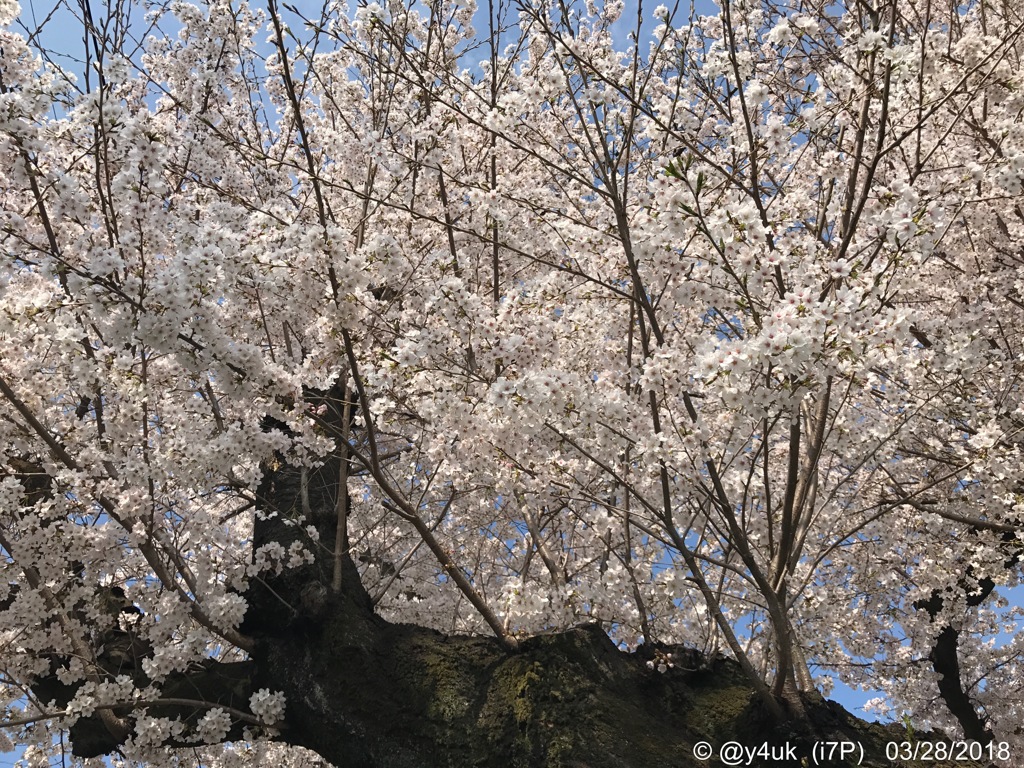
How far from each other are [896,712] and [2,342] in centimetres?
884

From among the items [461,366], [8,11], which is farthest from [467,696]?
[8,11]

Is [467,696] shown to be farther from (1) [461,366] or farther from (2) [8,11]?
(2) [8,11]

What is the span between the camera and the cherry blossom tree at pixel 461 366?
3.64 metres

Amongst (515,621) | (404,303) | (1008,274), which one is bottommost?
(515,621)

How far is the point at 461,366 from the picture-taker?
13.4ft

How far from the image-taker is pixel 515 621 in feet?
14.8

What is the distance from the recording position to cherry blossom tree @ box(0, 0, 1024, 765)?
364 centimetres

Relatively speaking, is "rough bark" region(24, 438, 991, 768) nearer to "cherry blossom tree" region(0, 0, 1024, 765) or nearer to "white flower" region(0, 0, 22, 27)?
"cherry blossom tree" region(0, 0, 1024, 765)

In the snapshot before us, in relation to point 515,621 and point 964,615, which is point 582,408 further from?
point 964,615

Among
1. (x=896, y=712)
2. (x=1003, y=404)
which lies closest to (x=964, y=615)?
(x=896, y=712)

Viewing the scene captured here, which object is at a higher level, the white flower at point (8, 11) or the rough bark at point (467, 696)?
the white flower at point (8, 11)

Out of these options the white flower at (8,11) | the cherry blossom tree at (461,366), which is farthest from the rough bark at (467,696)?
the white flower at (8,11)

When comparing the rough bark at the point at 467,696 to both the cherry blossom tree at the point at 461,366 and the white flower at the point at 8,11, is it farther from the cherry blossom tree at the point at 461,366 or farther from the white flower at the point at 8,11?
the white flower at the point at 8,11

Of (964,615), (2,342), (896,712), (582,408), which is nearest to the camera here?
(582,408)
